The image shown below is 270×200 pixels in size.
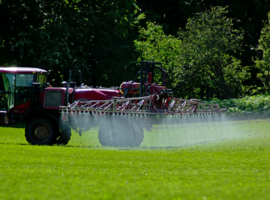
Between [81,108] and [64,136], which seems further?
[64,136]

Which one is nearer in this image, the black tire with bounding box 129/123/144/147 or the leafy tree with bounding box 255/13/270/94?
the black tire with bounding box 129/123/144/147

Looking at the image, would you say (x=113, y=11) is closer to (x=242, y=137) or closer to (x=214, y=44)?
(x=214, y=44)

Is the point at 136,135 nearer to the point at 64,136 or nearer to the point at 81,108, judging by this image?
the point at 81,108

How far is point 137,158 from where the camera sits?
46.3ft

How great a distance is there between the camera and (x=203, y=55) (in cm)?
4172

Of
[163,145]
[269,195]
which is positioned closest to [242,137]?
[163,145]

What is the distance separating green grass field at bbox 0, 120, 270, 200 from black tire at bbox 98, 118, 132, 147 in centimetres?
256

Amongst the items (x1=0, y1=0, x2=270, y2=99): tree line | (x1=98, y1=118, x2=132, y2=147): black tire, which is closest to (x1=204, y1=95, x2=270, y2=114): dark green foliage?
(x1=0, y1=0, x2=270, y2=99): tree line

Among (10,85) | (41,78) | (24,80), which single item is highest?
(41,78)

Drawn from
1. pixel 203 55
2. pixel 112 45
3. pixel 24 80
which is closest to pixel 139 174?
pixel 24 80

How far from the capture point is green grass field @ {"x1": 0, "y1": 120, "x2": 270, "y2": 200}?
7.62m

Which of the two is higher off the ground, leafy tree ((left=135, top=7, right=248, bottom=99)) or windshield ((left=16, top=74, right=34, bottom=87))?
leafy tree ((left=135, top=7, right=248, bottom=99))

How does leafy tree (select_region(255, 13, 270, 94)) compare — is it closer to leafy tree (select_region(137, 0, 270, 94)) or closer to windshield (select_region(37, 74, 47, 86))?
leafy tree (select_region(137, 0, 270, 94))

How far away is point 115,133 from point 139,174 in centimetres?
833
